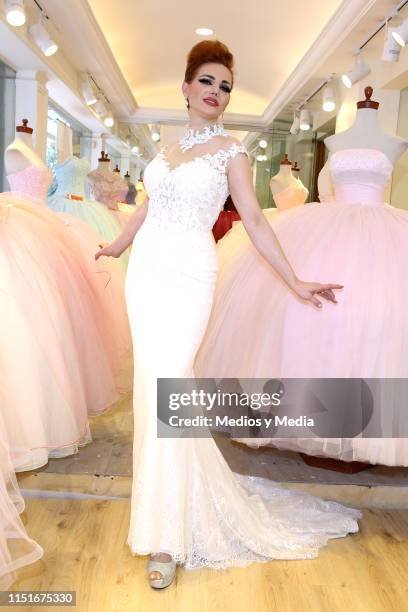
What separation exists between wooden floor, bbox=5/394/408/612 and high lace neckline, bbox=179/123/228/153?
1.36 metres

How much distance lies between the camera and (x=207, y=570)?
193 centimetres

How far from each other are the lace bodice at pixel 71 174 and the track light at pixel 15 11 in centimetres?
111

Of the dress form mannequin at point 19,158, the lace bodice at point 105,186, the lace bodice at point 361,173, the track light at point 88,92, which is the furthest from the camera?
the track light at point 88,92

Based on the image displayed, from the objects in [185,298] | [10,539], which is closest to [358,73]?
[185,298]

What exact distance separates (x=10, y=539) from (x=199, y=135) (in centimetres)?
136

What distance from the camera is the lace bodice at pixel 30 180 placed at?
303cm

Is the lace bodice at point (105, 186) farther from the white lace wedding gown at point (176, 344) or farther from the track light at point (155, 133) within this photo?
the track light at point (155, 133)

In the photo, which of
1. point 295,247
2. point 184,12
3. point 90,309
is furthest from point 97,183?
point 295,247

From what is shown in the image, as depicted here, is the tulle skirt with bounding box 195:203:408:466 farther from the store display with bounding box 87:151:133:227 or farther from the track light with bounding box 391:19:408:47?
the store display with bounding box 87:151:133:227

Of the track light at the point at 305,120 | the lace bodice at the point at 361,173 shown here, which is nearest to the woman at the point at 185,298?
the lace bodice at the point at 361,173

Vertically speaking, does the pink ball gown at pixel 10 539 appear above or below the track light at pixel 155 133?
below

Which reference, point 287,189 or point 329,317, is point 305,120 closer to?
point 287,189

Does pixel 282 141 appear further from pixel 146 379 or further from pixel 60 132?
pixel 146 379

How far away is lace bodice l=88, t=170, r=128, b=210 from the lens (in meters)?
5.50
